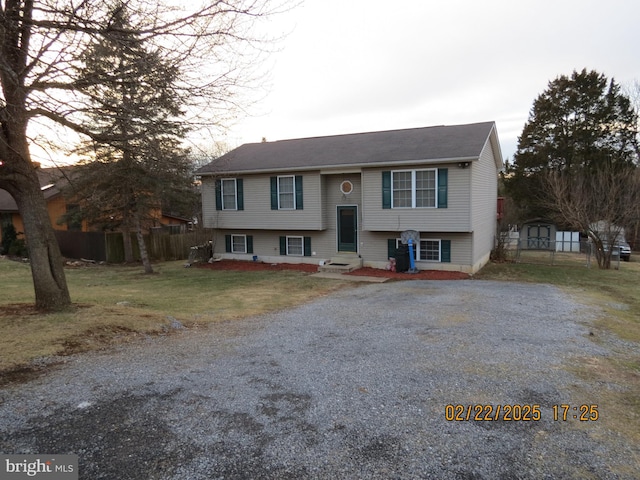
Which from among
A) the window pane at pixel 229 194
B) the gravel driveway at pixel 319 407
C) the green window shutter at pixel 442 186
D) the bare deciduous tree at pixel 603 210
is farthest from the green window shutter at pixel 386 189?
the bare deciduous tree at pixel 603 210

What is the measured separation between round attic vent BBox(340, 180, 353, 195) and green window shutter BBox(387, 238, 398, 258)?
2.58 metres

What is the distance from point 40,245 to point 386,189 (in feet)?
36.4

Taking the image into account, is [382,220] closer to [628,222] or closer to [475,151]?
[475,151]

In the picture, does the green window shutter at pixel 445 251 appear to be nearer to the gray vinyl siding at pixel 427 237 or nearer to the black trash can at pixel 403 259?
the gray vinyl siding at pixel 427 237

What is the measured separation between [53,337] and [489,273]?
13762mm

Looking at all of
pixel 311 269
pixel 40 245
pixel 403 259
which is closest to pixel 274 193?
pixel 311 269

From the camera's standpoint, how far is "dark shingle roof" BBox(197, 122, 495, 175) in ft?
47.9

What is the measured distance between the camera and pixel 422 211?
14695 mm

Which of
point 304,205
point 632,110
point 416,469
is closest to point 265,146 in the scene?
point 304,205

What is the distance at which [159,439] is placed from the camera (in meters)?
3.40

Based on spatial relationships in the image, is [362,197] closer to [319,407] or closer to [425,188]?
[425,188]

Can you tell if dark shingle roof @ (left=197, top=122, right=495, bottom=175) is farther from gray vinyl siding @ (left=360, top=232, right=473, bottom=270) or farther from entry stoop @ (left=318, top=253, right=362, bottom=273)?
Result: entry stoop @ (left=318, top=253, right=362, bottom=273)

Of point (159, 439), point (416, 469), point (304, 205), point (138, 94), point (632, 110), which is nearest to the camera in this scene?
point (416, 469)

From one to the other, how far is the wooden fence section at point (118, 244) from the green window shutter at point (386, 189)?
9708 millimetres
